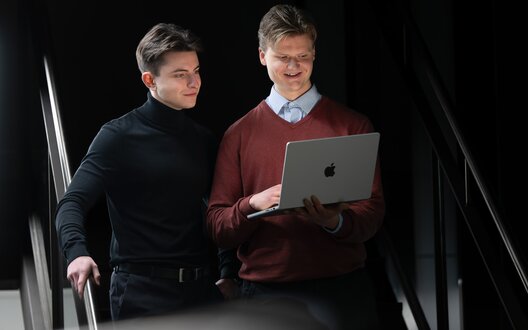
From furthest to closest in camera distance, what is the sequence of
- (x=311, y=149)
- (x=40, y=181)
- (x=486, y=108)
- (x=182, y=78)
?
(x=486, y=108), (x=40, y=181), (x=182, y=78), (x=311, y=149)

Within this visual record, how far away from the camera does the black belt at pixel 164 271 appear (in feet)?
9.16

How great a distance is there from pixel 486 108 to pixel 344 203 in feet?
6.01

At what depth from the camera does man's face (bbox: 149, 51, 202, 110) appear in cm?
278

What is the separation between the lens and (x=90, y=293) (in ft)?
9.02

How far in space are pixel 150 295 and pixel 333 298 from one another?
18.9 inches

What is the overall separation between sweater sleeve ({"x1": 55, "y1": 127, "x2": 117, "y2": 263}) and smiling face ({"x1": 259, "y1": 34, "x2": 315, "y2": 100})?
468mm

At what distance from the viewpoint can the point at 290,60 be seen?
2787mm

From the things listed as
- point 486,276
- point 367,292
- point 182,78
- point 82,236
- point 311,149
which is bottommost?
point 486,276

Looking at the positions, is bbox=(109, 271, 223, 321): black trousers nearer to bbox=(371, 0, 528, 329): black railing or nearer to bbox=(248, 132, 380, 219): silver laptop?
bbox=(248, 132, 380, 219): silver laptop

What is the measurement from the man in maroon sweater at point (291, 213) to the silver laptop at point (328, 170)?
49 millimetres

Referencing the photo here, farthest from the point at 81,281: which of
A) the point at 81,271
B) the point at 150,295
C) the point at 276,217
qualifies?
the point at 276,217

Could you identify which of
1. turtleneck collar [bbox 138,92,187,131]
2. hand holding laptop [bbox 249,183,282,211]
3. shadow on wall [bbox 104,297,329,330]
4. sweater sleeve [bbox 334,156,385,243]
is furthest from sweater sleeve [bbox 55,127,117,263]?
sweater sleeve [bbox 334,156,385,243]

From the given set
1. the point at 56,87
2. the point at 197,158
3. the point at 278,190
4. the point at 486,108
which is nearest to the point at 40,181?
the point at 56,87

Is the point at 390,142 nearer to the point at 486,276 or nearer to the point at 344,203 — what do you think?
the point at 486,276
